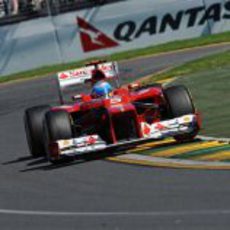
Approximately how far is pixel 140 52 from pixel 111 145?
57.3ft

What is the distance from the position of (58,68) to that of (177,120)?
17134 millimetres

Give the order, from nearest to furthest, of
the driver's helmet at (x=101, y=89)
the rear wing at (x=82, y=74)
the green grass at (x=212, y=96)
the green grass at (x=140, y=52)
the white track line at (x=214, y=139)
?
the white track line at (x=214, y=139) → the driver's helmet at (x=101, y=89) → the green grass at (x=212, y=96) → the rear wing at (x=82, y=74) → the green grass at (x=140, y=52)

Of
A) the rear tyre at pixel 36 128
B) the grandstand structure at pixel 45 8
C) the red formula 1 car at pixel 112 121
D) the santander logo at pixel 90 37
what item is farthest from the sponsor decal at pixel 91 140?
the grandstand structure at pixel 45 8

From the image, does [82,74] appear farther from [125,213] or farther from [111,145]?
[125,213]

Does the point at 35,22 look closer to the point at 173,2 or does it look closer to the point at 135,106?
the point at 173,2

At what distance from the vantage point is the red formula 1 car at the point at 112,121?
548 inches

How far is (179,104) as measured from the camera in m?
14.3

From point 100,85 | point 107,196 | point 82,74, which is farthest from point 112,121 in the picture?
point 107,196

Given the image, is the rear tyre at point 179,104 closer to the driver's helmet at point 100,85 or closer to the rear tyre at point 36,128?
the driver's helmet at point 100,85

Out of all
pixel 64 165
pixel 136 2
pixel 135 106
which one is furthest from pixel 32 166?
pixel 136 2

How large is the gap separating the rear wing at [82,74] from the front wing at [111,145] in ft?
5.97

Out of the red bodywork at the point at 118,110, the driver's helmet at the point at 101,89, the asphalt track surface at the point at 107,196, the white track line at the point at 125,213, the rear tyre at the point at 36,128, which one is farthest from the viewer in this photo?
the rear tyre at the point at 36,128

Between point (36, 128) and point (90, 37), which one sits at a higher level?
point (90, 37)

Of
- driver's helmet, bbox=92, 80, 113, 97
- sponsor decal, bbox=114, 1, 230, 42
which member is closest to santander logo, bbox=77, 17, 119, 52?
sponsor decal, bbox=114, 1, 230, 42
